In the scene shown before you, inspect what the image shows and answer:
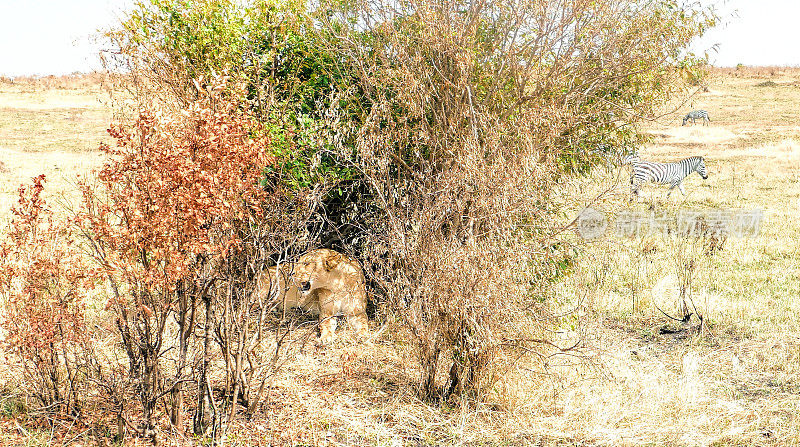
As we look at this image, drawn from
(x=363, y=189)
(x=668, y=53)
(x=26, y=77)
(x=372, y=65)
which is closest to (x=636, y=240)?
(x=668, y=53)

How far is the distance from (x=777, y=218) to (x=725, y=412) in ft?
33.5

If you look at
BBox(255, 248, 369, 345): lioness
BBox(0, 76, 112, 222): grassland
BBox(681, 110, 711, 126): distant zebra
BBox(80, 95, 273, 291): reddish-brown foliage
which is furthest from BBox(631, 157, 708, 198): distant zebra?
BBox(681, 110, 711, 126): distant zebra

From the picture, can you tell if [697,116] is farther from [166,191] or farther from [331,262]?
[166,191]

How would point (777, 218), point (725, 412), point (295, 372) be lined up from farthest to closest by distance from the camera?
point (777, 218)
point (295, 372)
point (725, 412)

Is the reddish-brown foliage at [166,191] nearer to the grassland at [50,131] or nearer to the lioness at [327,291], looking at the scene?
the lioness at [327,291]

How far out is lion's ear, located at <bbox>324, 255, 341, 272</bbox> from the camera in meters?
7.52

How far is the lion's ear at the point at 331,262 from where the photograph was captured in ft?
24.7

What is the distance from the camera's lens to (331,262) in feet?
24.8

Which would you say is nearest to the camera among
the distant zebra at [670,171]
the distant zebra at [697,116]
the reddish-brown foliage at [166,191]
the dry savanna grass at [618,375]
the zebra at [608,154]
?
the reddish-brown foliage at [166,191]

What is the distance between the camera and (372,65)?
7.09 meters

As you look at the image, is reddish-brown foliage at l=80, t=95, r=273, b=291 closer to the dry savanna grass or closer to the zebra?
the dry savanna grass

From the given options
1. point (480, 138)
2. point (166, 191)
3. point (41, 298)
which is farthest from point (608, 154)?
point (41, 298)

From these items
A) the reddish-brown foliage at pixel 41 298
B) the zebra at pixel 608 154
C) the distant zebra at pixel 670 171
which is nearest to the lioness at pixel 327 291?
the reddish-brown foliage at pixel 41 298

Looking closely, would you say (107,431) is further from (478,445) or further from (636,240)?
(636,240)
